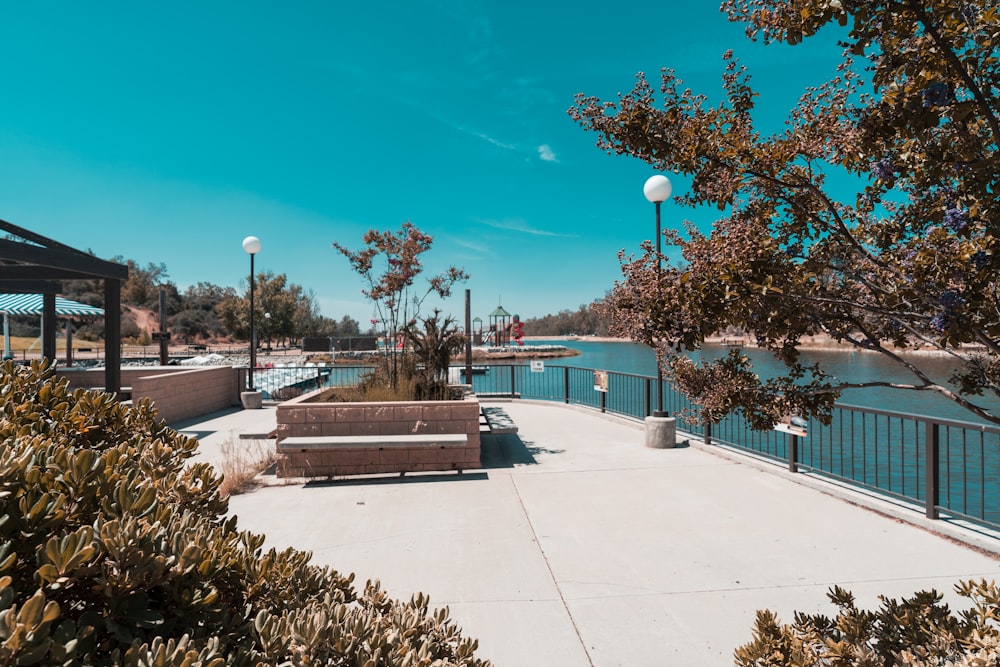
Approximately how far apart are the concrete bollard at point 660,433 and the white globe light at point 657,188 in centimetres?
345

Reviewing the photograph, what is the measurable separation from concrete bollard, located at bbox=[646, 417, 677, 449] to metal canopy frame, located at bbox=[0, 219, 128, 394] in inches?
345

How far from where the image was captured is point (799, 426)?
618 cm

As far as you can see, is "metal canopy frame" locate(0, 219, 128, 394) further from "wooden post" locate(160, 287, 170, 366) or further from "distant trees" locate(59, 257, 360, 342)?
"distant trees" locate(59, 257, 360, 342)

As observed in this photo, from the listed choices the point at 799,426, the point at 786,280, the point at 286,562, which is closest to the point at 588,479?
the point at 799,426

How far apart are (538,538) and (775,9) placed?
4.03 metres

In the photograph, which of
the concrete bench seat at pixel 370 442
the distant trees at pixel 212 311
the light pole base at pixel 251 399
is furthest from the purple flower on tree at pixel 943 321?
the distant trees at pixel 212 311

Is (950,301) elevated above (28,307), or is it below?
below

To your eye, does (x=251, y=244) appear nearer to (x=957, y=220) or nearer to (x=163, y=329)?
(x=163, y=329)

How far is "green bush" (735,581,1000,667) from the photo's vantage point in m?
1.48

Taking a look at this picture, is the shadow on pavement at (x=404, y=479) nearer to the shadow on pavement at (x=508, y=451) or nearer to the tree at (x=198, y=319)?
the shadow on pavement at (x=508, y=451)

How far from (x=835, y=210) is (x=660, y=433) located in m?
6.16

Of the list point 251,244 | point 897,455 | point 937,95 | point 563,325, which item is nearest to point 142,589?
point 937,95

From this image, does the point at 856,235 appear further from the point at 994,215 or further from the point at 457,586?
the point at 457,586

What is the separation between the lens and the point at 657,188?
795 centimetres
